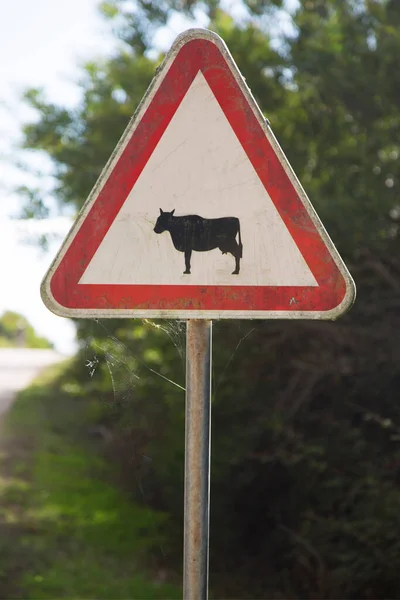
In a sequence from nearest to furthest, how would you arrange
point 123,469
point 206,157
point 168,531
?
point 206,157, point 168,531, point 123,469

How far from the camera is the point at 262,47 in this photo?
22.7 ft

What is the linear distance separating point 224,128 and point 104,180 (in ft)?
1.10

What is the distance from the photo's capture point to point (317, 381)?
5480mm

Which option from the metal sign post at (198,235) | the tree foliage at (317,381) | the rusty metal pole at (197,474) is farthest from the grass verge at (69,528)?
the metal sign post at (198,235)

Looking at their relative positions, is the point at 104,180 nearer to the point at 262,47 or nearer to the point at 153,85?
the point at 153,85

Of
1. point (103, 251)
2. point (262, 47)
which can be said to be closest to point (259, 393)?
point (262, 47)

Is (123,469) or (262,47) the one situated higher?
(262,47)

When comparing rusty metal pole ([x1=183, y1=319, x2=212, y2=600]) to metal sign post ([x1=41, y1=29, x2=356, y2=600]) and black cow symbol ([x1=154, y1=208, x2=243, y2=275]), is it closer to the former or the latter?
metal sign post ([x1=41, y1=29, x2=356, y2=600])

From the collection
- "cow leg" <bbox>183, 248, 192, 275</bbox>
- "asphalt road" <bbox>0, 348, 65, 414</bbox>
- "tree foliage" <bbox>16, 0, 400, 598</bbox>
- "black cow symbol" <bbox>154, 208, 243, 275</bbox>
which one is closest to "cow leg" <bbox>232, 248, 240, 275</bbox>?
"black cow symbol" <bbox>154, 208, 243, 275</bbox>

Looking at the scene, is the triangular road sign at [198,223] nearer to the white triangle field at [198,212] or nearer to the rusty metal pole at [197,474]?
the white triangle field at [198,212]

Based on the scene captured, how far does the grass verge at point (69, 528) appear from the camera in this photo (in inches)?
227

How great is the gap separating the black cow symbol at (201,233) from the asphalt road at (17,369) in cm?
1257

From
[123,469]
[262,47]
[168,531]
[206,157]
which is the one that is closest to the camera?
[206,157]

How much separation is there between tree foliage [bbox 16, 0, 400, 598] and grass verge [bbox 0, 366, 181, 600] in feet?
1.80
